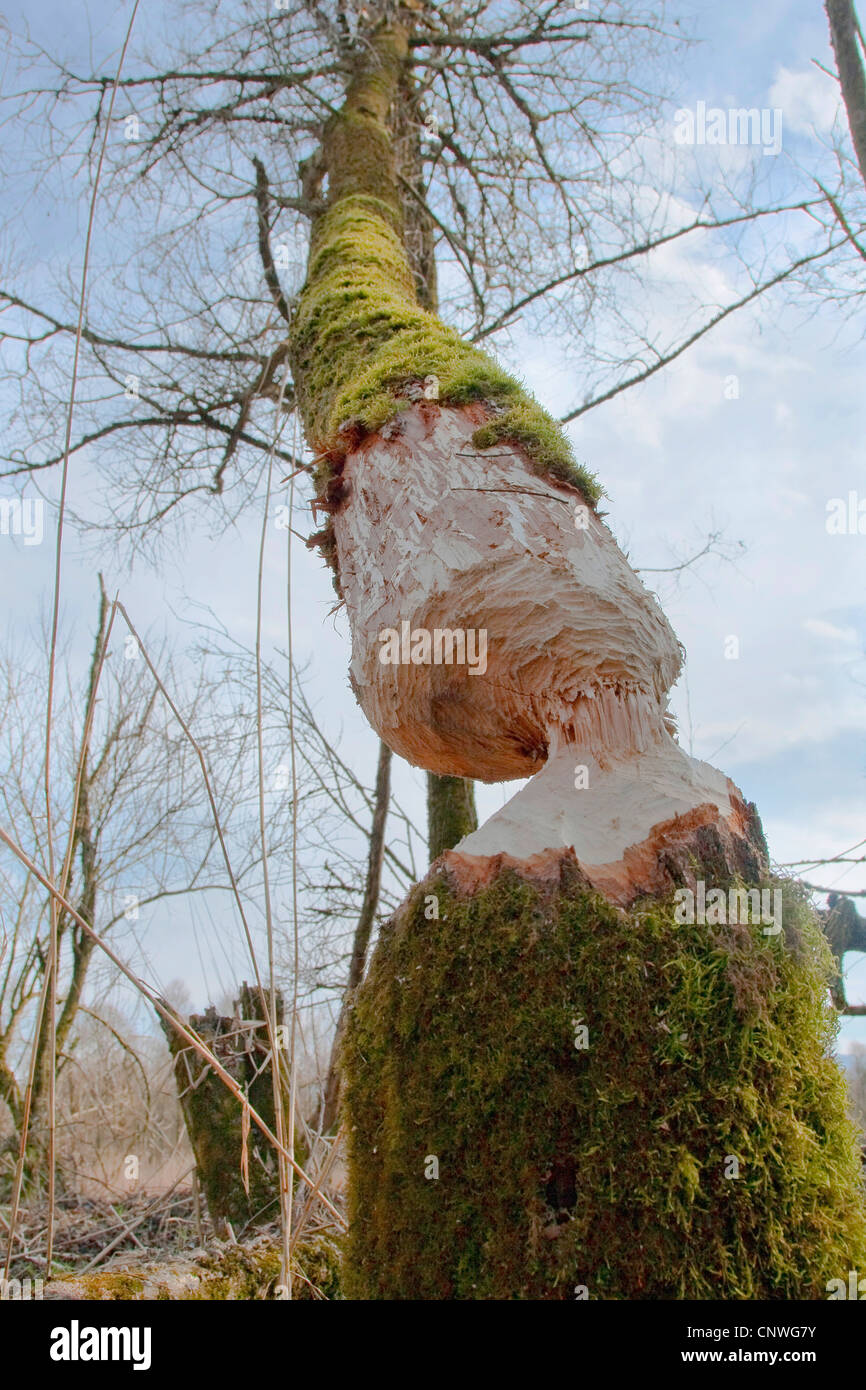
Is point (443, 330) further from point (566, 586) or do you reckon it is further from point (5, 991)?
point (5, 991)

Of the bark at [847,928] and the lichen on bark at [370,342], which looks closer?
the lichen on bark at [370,342]

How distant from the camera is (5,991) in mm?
6582

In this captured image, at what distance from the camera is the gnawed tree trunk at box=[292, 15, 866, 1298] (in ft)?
3.25

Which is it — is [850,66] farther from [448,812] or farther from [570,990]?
[570,990]

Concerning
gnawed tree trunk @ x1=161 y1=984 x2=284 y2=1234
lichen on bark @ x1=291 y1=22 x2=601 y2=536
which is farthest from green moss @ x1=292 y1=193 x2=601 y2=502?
gnawed tree trunk @ x1=161 y1=984 x2=284 y2=1234

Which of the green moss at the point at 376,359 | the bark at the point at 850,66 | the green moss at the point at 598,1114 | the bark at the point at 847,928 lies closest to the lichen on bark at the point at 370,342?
the green moss at the point at 376,359

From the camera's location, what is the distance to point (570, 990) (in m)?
1.09

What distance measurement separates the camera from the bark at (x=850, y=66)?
386cm

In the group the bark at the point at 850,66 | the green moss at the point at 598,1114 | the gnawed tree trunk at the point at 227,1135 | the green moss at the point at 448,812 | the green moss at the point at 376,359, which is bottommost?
the gnawed tree trunk at the point at 227,1135

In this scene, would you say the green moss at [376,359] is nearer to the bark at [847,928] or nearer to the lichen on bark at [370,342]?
the lichen on bark at [370,342]

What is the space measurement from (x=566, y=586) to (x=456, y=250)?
17.9 ft

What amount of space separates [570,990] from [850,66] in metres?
5.03

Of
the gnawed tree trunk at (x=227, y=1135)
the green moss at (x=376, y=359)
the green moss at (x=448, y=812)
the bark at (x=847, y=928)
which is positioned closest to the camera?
the green moss at (x=376, y=359)
